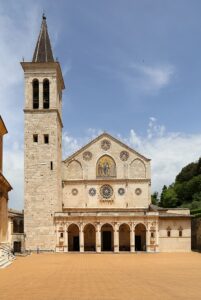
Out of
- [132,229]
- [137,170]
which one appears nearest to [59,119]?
[137,170]

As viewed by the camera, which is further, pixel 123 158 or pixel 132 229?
pixel 123 158

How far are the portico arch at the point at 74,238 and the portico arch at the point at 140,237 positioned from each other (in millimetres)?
7233

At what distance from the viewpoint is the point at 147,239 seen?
183 ft

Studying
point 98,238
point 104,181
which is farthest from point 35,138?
point 98,238

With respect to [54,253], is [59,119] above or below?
above

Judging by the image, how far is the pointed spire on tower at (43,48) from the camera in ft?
193

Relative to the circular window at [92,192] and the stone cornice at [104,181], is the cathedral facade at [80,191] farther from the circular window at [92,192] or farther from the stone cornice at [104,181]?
the circular window at [92,192]

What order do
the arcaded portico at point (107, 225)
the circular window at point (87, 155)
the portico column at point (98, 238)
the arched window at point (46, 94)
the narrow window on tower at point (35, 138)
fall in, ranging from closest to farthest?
1. the portico column at point (98, 238)
2. the arcaded portico at point (107, 225)
3. the narrow window on tower at point (35, 138)
4. the arched window at point (46, 94)
5. the circular window at point (87, 155)

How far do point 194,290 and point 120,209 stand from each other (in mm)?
40824

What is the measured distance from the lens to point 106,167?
61531mm

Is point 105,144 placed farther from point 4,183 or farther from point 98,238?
point 4,183

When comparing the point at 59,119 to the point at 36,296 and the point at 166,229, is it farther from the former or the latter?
the point at 36,296

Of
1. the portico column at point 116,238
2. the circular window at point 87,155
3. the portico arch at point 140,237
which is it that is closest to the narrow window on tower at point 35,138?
the circular window at point 87,155

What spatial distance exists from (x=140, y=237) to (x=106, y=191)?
711 centimetres
